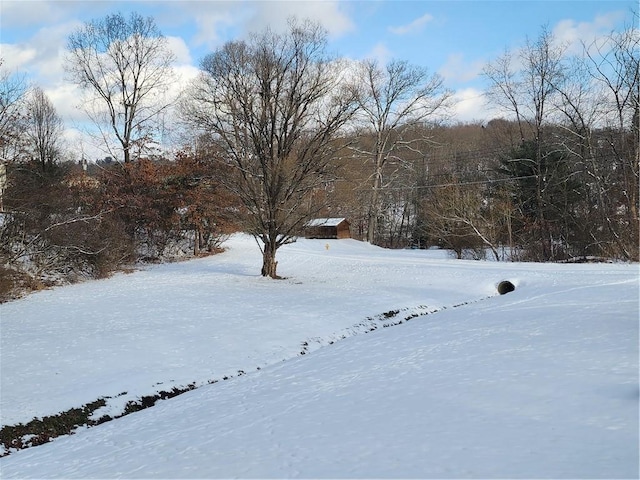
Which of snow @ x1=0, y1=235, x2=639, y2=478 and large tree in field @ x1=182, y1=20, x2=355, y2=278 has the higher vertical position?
large tree in field @ x1=182, y1=20, x2=355, y2=278

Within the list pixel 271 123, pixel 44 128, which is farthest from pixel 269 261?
pixel 44 128

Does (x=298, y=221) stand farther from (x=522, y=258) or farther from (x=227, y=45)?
(x=522, y=258)

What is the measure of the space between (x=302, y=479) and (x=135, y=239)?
78.6ft

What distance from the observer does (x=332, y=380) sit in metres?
7.75

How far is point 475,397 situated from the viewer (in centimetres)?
569

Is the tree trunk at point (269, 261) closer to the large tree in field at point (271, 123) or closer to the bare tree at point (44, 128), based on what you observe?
the large tree in field at point (271, 123)

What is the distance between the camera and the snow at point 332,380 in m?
4.41

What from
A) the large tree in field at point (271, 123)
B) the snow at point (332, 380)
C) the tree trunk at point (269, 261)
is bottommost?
the snow at point (332, 380)

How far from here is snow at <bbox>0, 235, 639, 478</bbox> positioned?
441 cm

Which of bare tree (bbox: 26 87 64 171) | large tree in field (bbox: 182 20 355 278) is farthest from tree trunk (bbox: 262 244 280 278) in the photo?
bare tree (bbox: 26 87 64 171)

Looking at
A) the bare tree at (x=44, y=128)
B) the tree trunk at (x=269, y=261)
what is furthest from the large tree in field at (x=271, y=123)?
the bare tree at (x=44, y=128)

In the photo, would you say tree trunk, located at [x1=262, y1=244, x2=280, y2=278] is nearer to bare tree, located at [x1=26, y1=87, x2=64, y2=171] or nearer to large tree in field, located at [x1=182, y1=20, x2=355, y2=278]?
large tree in field, located at [x1=182, y1=20, x2=355, y2=278]

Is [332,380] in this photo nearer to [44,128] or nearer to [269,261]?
[269,261]

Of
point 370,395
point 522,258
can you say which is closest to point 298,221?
point 370,395
